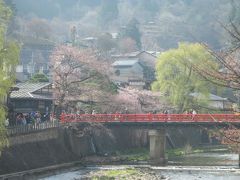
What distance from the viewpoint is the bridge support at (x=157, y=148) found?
1597 inches

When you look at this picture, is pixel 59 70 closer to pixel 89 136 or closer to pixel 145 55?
pixel 89 136

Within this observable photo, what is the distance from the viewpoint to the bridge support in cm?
4056

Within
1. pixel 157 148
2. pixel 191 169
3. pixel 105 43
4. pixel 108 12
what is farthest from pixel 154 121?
pixel 108 12

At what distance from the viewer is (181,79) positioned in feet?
170

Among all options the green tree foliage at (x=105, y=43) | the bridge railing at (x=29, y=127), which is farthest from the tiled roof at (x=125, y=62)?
the bridge railing at (x=29, y=127)

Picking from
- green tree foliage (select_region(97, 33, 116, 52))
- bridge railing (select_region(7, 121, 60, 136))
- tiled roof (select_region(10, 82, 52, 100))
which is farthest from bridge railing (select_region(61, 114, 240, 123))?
green tree foliage (select_region(97, 33, 116, 52))

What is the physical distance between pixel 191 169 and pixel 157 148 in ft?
20.5

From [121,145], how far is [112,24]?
313ft

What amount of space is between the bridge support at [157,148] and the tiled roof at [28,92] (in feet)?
34.8

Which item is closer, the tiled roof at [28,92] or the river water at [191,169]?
the river water at [191,169]

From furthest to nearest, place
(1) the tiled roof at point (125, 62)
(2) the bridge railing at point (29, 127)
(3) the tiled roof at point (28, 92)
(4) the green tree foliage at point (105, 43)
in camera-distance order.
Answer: (4) the green tree foliage at point (105, 43) < (1) the tiled roof at point (125, 62) < (3) the tiled roof at point (28, 92) < (2) the bridge railing at point (29, 127)

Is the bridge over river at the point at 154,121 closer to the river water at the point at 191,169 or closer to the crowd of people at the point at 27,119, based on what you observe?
the river water at the point at 191,169

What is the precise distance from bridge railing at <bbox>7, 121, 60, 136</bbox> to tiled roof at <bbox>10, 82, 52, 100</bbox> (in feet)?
14.8

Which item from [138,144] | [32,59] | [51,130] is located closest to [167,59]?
[138,144]
